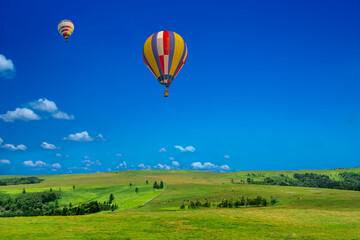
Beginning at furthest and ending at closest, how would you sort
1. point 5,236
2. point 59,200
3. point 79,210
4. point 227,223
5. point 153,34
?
1. point 59,200
2. point 79,210
3. point 153,34
4. point 227,223
5. point 5,236

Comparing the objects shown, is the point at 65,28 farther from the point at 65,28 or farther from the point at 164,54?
the point at 164,54

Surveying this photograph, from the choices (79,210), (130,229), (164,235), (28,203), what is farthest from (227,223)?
(28,203)

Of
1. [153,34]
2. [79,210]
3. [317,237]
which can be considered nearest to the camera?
[317,237]

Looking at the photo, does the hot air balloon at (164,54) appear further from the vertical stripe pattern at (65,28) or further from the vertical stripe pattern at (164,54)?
the vertical stripe pattern at (65,28)

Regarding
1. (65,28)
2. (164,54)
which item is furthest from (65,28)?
(164,54)

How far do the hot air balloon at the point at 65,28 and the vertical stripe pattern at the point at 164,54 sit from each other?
60824mm

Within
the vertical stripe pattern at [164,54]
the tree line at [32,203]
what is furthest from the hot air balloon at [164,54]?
the tree line at [32,203]

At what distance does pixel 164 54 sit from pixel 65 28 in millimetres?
68044

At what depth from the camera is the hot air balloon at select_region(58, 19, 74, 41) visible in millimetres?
114875

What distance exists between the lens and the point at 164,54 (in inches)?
2677

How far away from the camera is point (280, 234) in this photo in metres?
36.6

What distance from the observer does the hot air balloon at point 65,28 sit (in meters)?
115

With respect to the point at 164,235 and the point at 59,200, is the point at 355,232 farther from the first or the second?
the point at 59,200

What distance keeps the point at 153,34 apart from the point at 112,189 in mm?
96954
